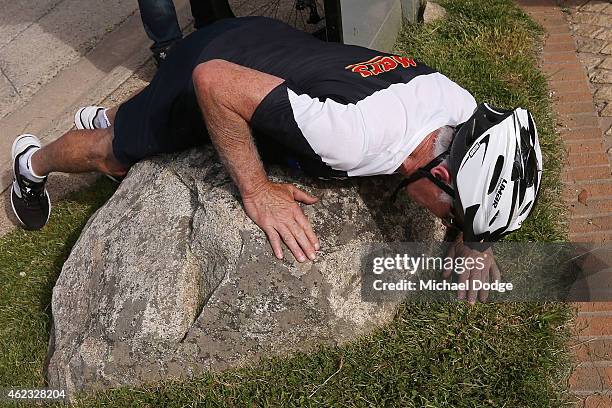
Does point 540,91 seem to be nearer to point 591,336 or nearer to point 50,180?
point 591,336

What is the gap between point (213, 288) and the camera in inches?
126

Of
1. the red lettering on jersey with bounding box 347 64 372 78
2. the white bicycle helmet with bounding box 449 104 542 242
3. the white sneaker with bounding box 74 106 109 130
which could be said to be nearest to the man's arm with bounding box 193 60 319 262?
the red lettering on jersey with bounding box 347 64 372 78

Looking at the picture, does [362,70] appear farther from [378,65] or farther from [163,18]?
[163,18]

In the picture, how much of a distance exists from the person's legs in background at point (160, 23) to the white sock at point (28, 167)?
1.13 m

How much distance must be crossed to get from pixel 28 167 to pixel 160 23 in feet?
4.78

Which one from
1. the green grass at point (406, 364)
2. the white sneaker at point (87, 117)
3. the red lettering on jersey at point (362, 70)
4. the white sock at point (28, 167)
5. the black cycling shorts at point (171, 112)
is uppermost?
the red lettering on jersey at point (362, 70)

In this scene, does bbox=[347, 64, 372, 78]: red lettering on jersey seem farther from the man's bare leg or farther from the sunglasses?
the man's bare leg

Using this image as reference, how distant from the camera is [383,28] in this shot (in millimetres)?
5375

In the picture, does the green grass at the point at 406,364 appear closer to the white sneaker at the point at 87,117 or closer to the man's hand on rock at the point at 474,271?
the man's hand on rock at the point at 474,271

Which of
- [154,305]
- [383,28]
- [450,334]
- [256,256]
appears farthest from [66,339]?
[383,28]

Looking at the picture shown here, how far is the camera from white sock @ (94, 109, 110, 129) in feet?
14.2

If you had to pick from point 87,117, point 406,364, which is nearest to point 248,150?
point 406,364

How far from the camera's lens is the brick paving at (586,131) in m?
3.32

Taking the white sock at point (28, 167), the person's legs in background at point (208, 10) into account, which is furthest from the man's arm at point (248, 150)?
the person's legs in background at point (208, 10)
